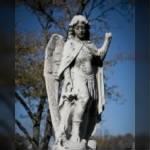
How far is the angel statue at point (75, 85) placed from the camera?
5371 mm

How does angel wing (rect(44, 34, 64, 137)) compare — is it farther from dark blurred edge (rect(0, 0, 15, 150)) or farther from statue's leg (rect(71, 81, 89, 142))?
dark blurred edge (rect(0, 0, 15, 150))

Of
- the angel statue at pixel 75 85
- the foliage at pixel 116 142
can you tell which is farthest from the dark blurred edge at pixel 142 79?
the angel statue at pixel 75 85

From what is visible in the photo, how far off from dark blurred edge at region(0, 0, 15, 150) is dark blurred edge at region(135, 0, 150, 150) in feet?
4.73

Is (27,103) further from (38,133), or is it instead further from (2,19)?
(2,19)

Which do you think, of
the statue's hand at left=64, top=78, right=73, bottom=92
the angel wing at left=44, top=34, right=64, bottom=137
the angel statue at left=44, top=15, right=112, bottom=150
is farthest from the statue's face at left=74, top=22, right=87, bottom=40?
the statue's hand at left=64, top=78, right=73, bottom=92

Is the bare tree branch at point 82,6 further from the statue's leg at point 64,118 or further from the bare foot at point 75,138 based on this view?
the bare foot at point 75,138

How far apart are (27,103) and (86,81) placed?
2.04 metres

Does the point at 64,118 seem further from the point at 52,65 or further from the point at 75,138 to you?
the point at 52,65

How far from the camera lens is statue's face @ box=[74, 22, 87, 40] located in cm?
551

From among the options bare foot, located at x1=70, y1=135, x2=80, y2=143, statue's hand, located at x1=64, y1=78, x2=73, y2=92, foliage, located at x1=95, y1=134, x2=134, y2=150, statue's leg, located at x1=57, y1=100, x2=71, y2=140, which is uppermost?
statue's hand, located at x1=64, y1=78, x2=73, y2=92

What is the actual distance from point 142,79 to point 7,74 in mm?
1546

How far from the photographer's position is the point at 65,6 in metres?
7.33

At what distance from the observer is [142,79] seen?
6637 millimetres

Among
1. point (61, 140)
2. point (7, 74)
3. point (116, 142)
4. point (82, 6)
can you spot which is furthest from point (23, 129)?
point (61, 140)
